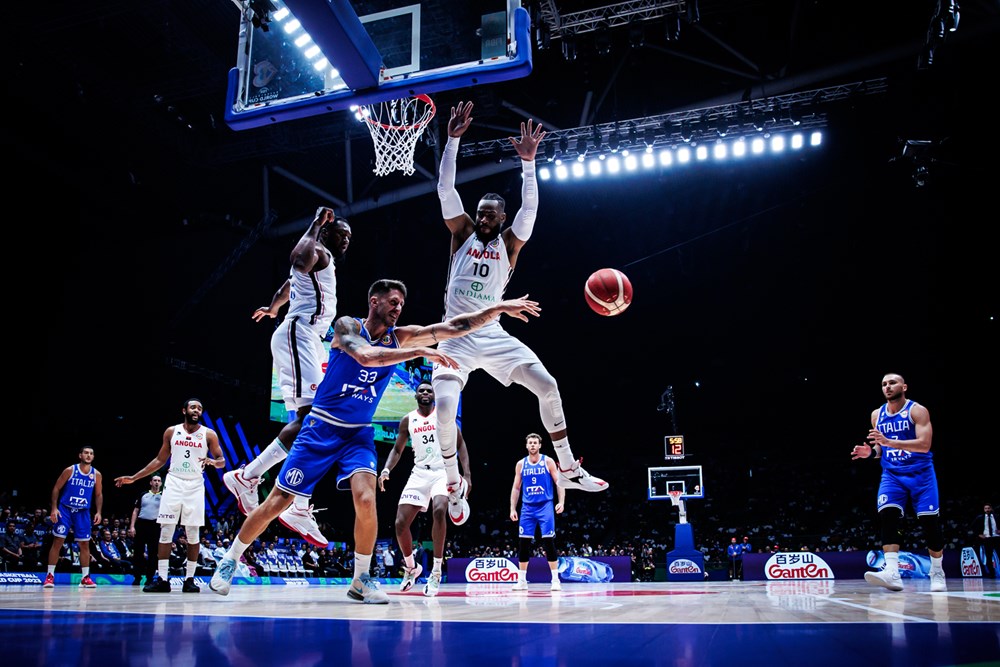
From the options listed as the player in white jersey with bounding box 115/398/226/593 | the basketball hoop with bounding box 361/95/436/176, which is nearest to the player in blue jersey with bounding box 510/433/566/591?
the player in white jersey with bounding box 115/398/226/593

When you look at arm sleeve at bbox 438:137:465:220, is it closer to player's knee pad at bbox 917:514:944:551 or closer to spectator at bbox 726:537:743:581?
player's knee pad at bbox 917:514:944:551

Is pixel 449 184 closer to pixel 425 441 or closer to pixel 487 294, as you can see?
pixel 487 294

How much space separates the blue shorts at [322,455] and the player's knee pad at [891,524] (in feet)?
16.9

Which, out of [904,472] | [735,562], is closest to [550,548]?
[904,472]

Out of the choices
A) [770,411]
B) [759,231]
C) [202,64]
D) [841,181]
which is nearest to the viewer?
[202,64]

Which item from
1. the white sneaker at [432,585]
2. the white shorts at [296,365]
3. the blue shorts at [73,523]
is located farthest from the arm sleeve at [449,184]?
the blue shorts at [73,523]

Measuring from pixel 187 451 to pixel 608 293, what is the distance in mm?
4889

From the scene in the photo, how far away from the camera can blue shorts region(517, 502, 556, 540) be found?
962 cm

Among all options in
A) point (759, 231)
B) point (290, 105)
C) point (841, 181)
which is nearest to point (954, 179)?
point (841, 181)

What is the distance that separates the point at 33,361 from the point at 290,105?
8771 millimetres

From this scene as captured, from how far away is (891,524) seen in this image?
23.2ft

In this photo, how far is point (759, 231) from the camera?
20.7 m

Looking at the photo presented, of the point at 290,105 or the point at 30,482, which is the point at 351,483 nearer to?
the point at 290,105

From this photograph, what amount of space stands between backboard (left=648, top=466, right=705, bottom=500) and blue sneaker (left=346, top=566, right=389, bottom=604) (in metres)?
13.7
